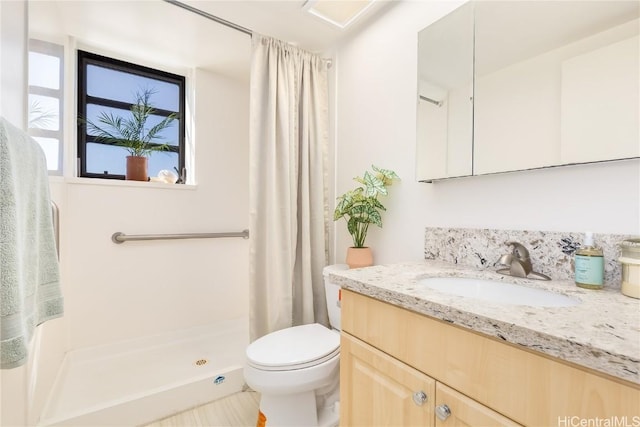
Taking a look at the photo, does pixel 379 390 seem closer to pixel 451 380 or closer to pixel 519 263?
pixel 451 380

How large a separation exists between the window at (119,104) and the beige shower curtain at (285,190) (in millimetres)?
1030

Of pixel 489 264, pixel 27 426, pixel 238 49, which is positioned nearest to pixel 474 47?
pixel 489 264

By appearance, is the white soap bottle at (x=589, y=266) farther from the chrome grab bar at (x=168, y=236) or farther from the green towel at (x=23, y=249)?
the chrome grab bar at (x=168, y=236)

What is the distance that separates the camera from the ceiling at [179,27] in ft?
4.86

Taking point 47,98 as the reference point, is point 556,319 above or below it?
below

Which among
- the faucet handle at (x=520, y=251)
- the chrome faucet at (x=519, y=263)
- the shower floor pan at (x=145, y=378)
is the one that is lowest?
the shower floor pan at (x=145, y=378)

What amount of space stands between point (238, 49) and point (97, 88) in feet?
3.44

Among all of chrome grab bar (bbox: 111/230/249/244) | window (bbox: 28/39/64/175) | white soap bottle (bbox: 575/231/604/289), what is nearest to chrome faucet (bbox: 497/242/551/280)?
white soap bottle (bbox: 575/231/604/289)

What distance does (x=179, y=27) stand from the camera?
1700 millimetres

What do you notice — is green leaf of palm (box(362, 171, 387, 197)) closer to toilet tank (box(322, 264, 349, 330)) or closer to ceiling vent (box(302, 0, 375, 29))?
toilet tank (box(322, 264, 349, 330))

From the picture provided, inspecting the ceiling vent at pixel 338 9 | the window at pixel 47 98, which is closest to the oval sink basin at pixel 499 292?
the ceiling vent at pixel 338 9

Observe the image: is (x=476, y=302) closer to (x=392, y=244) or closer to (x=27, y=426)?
(x=392, y=244)

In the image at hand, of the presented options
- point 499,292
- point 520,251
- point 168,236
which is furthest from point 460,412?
point 168,236

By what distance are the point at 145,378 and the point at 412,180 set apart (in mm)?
1852
